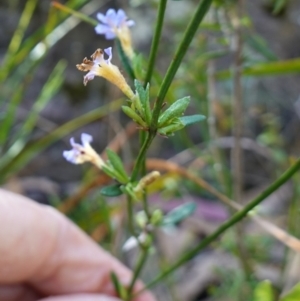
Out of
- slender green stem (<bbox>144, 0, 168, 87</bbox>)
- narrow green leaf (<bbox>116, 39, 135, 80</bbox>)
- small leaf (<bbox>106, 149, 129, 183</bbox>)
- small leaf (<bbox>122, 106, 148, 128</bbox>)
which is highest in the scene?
narrow green leaf (<bbox>116, 39, 135, 80</bbox>)

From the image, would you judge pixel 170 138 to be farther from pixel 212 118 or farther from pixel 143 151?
pixel 143 151

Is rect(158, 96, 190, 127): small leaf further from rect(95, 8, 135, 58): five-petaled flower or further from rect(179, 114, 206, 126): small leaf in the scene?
rect(95, 8, 135, 58): five-petaled flower

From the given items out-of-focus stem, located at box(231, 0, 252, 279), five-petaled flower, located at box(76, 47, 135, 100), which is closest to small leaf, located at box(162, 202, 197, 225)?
out-of-focus stem, located at box(231, 0, 252, 279)

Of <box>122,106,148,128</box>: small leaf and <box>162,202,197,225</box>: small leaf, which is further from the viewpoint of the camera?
<box>162,202,197,225</box>: small leaf

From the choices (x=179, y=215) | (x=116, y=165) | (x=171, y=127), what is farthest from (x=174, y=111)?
(x=179, y=215)

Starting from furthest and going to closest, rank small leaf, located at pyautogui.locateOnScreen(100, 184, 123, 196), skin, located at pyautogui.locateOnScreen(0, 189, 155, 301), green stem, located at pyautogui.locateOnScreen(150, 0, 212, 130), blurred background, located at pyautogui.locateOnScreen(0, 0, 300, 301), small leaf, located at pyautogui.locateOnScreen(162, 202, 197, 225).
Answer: blurred background, located at pyautogui.locateOnScreen(0, 0, 300, 301) → skin, located at pyautogui.locateOnScreen(0, 189, 155, 301) → small leaf, located at pyautogui.locateOnScreen(162, 202, 197, 225) → small leaf, located at pyautogui.locateOnScreen(100, 184, 123, 196) → green stem, located at pyautogui.locateOnScreen(150, 0, 212, 130)

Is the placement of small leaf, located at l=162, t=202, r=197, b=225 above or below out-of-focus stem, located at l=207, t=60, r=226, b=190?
below

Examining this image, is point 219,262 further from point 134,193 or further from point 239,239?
point 134,193
